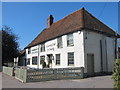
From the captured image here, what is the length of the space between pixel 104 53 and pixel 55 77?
723 centimetres

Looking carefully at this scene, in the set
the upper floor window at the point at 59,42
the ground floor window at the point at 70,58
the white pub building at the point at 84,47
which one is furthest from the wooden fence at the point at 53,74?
the upper floor window at the point at 59,42

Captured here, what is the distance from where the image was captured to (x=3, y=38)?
23.7m

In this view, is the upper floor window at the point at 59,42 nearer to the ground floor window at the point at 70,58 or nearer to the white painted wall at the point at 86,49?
the white painted wall at the point at 86,49

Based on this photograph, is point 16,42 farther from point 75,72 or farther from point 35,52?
point 75,72

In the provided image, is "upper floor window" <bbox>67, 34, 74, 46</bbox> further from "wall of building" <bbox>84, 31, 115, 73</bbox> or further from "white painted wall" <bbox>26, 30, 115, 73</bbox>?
"wall of building" <bbox>84, 31, 115, 73</bbox>

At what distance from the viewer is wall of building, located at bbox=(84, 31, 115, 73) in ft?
47.3

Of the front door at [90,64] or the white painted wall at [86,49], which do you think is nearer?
the white painted wall at [86,49]

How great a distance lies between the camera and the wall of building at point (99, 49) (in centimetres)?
1442

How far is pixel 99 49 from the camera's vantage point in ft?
50.8

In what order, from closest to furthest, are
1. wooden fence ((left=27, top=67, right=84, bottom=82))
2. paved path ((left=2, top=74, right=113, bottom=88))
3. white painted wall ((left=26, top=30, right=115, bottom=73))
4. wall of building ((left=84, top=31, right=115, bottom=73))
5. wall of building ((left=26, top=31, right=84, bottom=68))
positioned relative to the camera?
paved path ((left=2, top=74, right=113, bottom=88)), wooden fence ((left=27, top=67, right=84, bottom=82)), white painted wall ((left=26, top=30, right=115, bottom=73)), wall of building ((left=26, top=31, right=84, bottom=68)), wall of building ((left=84, top=31, right=115, bottom=73))

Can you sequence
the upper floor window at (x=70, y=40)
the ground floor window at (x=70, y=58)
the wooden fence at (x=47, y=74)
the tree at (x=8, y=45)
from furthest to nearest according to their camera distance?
the tree at (x=8, y=45), the upper floor window at (x=70, y=40), the ground floor window at (x=70, y=58), the wooden fence at (x=47, y=74)

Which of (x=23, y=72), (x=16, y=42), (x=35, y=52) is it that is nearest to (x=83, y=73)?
(x=23, y=72)

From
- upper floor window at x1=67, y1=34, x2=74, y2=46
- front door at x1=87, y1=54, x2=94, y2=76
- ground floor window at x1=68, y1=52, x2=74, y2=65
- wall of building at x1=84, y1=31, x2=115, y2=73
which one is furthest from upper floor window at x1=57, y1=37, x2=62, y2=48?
front door at x1=87, y1=54, x2=94, y2=76

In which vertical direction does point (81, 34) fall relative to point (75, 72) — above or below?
above
